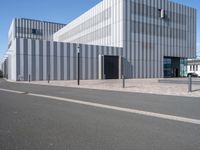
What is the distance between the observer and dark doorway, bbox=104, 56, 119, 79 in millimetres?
42062

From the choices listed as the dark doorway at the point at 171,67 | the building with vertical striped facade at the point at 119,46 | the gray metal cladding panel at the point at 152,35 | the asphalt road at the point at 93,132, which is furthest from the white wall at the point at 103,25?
the asphalt road at the point at 93,132

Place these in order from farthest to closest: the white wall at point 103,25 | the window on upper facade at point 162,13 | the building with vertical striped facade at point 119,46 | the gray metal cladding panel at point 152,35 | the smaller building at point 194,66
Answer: the smaller building at point 194,66
the window on upper facade at point 162,13
the gray metal cladding panel at point 152,35
the white wall at point 103,25
the building with vertical striped facade at point 119,46

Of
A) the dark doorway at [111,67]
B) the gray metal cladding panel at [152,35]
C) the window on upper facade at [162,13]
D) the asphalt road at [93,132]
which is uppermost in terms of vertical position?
the window on upper facade at [162,13]

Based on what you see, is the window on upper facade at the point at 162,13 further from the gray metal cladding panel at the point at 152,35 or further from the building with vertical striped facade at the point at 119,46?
the gray metal cladding panel at the point at 152,35

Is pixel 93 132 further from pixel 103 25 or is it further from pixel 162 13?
pixel 162 13

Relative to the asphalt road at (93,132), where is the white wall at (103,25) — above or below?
above

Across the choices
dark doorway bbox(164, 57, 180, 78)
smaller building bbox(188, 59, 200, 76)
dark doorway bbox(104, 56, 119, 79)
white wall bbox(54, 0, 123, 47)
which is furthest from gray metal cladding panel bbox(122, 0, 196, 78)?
smaller building bbox(188, 59, 200, 76)

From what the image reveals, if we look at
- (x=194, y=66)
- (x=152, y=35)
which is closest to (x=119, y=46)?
(x=152, y=35)

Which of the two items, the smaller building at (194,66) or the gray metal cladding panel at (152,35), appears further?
the smaller building at (194,66)

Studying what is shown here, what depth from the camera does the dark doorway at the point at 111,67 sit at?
138ft

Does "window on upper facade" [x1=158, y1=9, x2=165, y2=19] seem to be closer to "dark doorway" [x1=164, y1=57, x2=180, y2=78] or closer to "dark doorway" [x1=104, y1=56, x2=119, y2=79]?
"dark doorway" [x1=164, y1=57, x2=180, y2=78]

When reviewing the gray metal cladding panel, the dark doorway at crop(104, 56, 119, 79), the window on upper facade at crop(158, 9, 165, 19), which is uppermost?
the window on upper facade at crop(158, 9, 165, 19)

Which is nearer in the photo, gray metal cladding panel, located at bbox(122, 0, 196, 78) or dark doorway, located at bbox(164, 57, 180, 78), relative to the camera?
gray metal cladding panel, located at bbox(122, 0, 196, 78)

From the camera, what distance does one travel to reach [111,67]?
42812 mm
